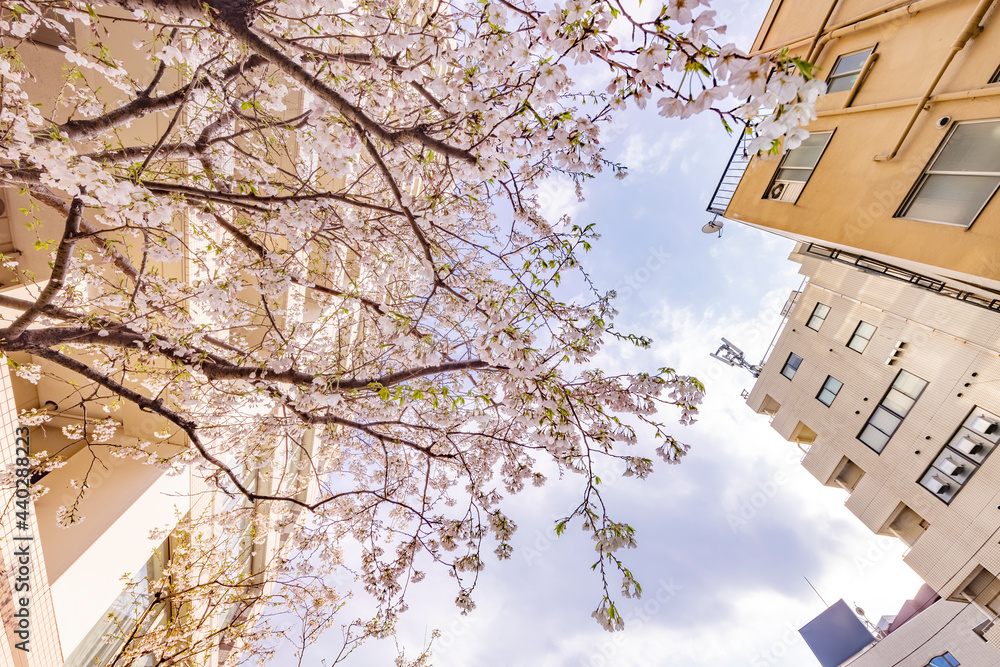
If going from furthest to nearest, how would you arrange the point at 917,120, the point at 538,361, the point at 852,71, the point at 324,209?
the point at 852,71 < the point at 917,120 < the point at 324,209 < the point at 538,361

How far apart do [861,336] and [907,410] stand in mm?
2403

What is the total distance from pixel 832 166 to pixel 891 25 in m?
2.28

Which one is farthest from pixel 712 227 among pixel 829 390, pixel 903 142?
pixel 829 390

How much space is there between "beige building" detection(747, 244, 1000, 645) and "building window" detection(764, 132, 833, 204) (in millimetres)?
3714

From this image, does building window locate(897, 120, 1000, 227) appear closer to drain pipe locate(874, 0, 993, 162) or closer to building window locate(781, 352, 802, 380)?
drain pipe locate(874, 0, 993, 162)

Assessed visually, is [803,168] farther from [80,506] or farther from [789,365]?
[80,506]

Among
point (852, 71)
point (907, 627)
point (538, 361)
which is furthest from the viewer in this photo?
point (907, 627)

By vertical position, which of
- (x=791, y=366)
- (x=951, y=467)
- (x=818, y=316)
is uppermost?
(x=818, y=316)

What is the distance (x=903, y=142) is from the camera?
5883 mm

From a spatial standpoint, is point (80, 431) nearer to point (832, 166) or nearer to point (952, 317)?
point (832, 166)

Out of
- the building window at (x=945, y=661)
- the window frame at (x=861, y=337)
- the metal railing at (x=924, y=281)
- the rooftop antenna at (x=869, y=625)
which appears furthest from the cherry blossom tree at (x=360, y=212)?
the rooftop antenna at (x=869, y=625)

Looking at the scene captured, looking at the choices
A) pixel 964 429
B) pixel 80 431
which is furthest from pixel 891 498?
pixel 80 431

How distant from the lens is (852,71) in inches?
277

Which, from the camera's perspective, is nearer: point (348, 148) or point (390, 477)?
point (348, 148)
